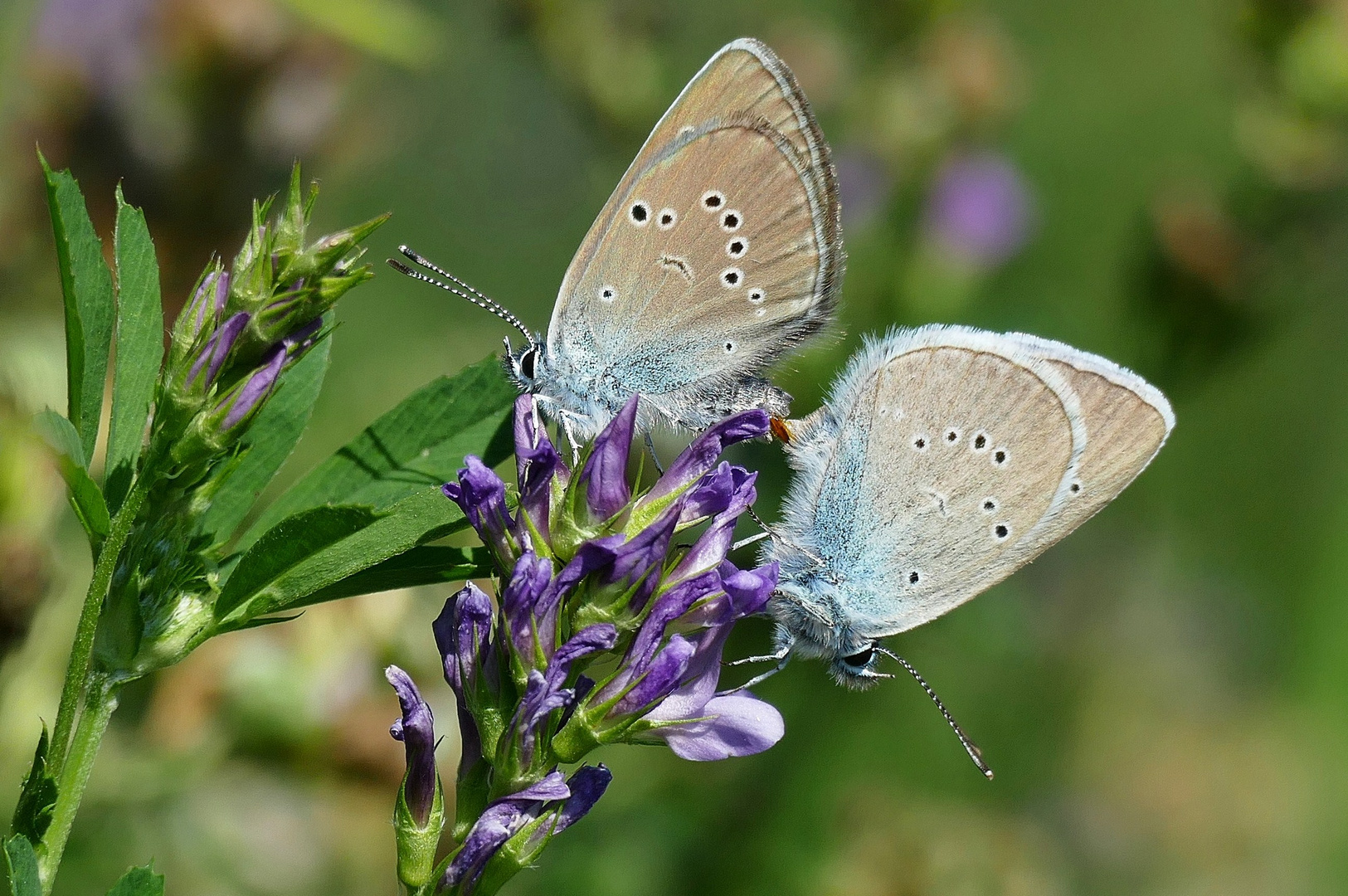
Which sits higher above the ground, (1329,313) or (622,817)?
(1329,313)

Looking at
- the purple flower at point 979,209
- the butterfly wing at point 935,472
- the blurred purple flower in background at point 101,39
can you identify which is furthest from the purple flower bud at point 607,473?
the purple flower at point 979,209

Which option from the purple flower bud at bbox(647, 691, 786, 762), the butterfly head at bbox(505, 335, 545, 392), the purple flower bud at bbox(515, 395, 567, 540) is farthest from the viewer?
the butterfly head at bbox(505, 335, 545, 392)

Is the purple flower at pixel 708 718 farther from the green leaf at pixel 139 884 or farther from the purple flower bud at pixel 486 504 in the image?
the green leaf at pixel 139 884

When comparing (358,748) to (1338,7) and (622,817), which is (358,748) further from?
(1338,7)

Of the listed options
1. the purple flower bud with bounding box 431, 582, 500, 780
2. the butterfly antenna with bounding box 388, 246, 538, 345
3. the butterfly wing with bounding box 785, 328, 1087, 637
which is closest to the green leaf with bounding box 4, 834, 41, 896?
the purple flower bud with bounding box 431, 582, 500, 780

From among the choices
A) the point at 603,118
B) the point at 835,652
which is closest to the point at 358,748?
the point at 835,652

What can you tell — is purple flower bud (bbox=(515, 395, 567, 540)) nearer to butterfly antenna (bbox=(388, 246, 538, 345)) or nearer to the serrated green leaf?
the serrated green leaf
